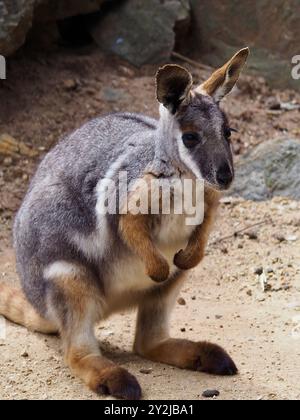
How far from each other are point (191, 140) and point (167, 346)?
1.21 metres

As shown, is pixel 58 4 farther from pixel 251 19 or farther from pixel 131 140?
pixel 131 140

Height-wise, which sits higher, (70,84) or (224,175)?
(224,175)

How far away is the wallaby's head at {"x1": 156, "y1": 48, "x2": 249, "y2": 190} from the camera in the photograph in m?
3.98

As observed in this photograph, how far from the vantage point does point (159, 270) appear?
4.19 metres

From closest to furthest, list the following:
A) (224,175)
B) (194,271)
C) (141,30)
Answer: (224,175)
(194,271)
(141,30)

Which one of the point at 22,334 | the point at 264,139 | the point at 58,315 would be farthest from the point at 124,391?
the point at 264,139

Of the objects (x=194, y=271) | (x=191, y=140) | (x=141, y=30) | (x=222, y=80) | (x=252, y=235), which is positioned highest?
(x=222, y=80)

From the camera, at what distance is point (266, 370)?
4.45 meters

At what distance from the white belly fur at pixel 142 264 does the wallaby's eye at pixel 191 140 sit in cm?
37

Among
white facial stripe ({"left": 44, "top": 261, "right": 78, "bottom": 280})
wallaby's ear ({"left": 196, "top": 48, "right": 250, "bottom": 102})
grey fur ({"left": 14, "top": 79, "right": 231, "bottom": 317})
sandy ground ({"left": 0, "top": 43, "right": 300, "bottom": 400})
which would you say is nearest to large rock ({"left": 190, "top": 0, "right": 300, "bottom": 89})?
sandy ground ({"left": 0, "top": 43, "right": 300, "bottom": 400})

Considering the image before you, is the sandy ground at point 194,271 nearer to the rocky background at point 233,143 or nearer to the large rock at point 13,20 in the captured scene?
the rocky background at point 233,143

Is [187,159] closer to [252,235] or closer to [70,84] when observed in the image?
A: [252,235]

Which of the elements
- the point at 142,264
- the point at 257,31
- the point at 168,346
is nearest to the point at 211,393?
the point at 168,346

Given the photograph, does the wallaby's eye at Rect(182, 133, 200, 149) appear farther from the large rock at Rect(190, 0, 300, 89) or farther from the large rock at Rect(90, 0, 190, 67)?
the large rock at Rect(190, 0, 300, 89)
